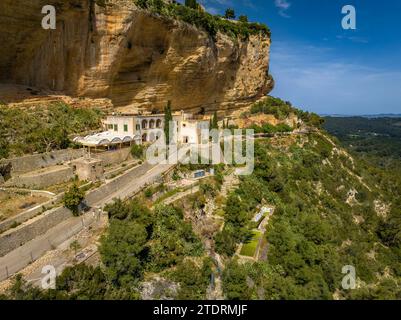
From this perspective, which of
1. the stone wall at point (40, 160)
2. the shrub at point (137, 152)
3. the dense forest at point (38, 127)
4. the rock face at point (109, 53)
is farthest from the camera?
the shrub at point (137, 152)

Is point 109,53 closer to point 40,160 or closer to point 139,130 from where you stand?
point 139,130

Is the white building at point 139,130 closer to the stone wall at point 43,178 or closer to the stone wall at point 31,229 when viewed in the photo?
the stone wall at point 43,178

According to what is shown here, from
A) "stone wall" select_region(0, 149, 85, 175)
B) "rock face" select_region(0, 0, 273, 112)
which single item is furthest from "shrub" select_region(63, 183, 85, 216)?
"rock face" select_region(0, 0, 273, 112)

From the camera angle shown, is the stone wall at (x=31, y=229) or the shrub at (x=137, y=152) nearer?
the stone wall at (x=31, y=229)

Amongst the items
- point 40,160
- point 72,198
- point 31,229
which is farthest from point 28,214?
point 40,160

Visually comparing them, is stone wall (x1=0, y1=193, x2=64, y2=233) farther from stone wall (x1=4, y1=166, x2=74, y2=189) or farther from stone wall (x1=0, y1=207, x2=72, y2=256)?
stone wall (x1=4, y1=166, x2=74, y2=189)

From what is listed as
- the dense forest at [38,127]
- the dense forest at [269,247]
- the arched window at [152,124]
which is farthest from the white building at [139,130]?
the dense forest at [269,247]

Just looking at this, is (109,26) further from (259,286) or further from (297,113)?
(297,113)

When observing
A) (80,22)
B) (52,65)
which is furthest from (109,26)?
(52,65)

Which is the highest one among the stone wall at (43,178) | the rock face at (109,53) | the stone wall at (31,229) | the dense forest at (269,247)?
the rock face at (109,53)
